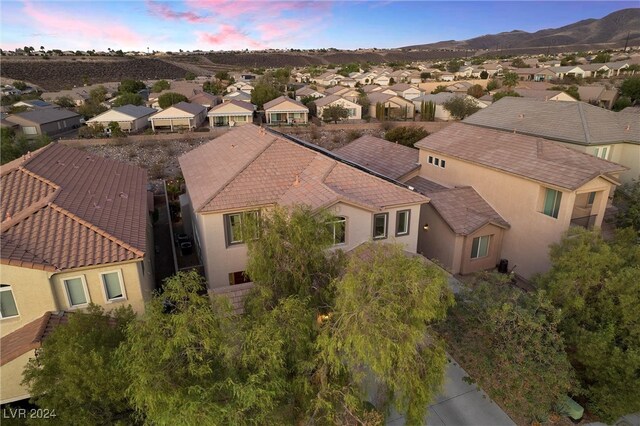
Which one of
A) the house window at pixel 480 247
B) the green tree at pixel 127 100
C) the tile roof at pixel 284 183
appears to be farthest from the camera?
the green tree at pixel 127 100

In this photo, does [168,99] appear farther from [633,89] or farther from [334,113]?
[633,89]

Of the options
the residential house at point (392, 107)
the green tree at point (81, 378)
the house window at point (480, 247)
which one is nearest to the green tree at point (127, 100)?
the residential house at point (392, 107)

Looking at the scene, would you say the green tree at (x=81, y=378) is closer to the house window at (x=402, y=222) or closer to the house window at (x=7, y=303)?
the house window at (x=7, y=303)

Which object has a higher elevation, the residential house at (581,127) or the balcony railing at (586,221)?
the residential house at (581,127)

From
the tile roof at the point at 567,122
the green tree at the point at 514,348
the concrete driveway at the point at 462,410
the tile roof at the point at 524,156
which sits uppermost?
the tile roof at the point at 567,122

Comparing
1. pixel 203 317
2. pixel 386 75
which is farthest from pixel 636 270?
pixel 386 75

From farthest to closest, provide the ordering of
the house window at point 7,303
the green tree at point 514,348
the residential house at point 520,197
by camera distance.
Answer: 1. the residential house at point 520,197
2. the house window at point 7,303
3. the green tree at point 514,348

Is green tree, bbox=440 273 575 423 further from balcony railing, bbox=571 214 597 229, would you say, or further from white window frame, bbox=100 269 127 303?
white window frame, bbox=100 269 127 303
